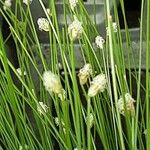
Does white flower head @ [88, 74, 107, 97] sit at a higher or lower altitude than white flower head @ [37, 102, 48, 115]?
higher

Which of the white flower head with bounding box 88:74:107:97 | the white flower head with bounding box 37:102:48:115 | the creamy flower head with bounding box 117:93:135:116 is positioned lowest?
the white flower head with bounding box 37:102:48:115

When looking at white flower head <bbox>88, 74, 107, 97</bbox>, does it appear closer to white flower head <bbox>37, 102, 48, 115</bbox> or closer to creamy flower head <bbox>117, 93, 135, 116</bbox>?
creamy flower head <bbox>117, 93, 135, 116</bbox>

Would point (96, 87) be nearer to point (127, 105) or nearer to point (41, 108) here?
point (127, 105)

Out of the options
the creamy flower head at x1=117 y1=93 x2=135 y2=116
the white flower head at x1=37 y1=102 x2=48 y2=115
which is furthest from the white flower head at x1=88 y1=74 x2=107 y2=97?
the white flower head at x1=37 y1=102 x2=48 y2=115

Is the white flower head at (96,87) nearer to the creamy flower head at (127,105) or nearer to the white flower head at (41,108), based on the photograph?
the creamy flower head at (127,105)

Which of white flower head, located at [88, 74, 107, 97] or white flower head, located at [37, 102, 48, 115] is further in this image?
white flower head, located at [37, 102, 48, 115]

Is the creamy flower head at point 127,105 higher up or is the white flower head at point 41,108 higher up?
the creamy flower head at point 127,105

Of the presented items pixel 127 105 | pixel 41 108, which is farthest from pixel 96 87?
pixel 41 108

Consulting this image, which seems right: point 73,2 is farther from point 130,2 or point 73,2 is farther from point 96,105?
point 130,2

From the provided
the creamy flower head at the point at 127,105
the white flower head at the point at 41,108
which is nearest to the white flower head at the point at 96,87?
the creamy flower head at the point at 127,105

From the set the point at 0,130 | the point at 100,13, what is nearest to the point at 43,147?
the point at 0,130

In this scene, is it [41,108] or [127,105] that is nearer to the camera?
[127,105]
